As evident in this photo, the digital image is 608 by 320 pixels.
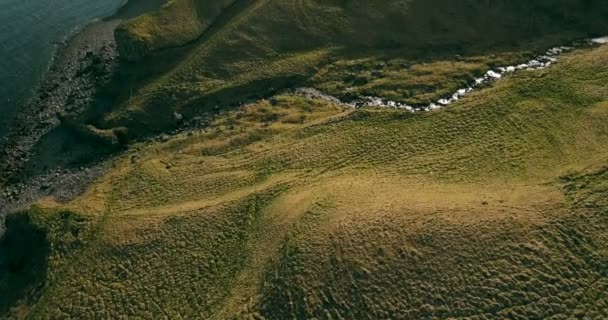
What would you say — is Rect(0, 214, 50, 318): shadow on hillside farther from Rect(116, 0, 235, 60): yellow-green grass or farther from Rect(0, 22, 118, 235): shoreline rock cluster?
Rect(116, 0, 235, 60): yellow-green grass

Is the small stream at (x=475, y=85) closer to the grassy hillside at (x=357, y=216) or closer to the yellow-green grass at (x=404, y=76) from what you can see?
the yellow-green grass at (x=404, y=76)

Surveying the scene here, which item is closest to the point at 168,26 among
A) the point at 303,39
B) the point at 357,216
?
the point at 303,39

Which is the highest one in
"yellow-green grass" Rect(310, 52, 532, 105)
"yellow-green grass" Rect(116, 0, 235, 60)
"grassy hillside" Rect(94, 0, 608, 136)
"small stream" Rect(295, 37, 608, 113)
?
"yellow-green grass" Rect(116, 0, 235, 60)

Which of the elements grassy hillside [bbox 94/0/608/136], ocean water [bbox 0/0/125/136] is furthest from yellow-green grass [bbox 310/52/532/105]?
ocean water [bbox 0/0/125/136]

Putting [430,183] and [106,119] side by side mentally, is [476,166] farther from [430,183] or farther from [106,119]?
[106,119]

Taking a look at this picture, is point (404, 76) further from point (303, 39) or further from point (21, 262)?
point (21, 262)

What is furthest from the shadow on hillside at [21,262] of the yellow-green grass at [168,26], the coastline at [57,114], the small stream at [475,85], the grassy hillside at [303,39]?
the small stream at [475,85]

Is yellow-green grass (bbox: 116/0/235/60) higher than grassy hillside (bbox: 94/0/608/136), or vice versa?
yellow-green grass (bbox: 116/0/235/60)
